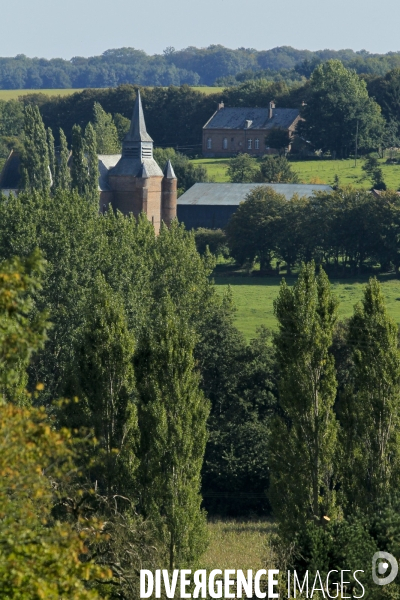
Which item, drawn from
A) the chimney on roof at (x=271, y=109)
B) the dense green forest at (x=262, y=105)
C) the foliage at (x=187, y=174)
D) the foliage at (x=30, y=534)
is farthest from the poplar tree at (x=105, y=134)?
the foliage at (x=30, y=534)

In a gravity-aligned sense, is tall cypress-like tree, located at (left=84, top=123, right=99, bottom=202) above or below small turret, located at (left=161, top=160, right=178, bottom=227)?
above

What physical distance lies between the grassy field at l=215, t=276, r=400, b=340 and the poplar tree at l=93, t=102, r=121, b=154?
131 feet

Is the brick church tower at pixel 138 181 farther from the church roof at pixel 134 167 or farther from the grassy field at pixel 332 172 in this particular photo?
the grassy field at pixel 332 172

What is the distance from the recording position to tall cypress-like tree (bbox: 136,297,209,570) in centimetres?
2575

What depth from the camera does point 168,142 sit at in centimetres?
13200

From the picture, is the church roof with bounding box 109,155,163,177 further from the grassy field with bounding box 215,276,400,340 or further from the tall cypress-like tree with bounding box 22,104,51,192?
the grassy field with bounding box 215,276,400,340

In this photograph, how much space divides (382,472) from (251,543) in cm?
779

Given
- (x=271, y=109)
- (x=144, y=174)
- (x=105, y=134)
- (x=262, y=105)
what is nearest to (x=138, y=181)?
(x=144, y=174)

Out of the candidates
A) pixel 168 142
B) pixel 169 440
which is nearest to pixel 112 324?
pixel 169 440

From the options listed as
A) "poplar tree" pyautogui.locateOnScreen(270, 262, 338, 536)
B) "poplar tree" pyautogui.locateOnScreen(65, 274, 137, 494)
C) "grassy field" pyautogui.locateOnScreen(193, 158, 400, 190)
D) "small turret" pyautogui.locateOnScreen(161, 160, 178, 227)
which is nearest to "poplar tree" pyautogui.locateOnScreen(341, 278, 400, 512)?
"poplar tree" pyautogui.locateOnScreen(270, 262, 338, 536)

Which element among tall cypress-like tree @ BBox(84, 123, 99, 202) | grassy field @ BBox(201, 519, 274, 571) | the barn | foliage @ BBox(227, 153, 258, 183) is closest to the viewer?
grassy field @ BBox(201, 519, 274, 571)

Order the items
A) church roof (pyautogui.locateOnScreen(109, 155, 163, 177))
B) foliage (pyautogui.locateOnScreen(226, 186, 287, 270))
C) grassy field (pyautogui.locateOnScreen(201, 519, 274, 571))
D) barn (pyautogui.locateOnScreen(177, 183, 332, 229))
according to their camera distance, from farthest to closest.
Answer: barn (pyautogui.locateOnScreen(177, 183, 332, 229))
church roof (pyautogui.locateOnScreen(109, 155, 163, 177))
foliage (pyautogui.locateOnScreen(226, 186, 287, 270))
grassy field (pyautogui.locateOnScreen(201, 519, 274, 571))

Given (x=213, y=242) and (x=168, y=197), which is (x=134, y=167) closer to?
(x=168, y=197)

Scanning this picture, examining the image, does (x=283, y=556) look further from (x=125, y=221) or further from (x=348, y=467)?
(x=125, y=221)
